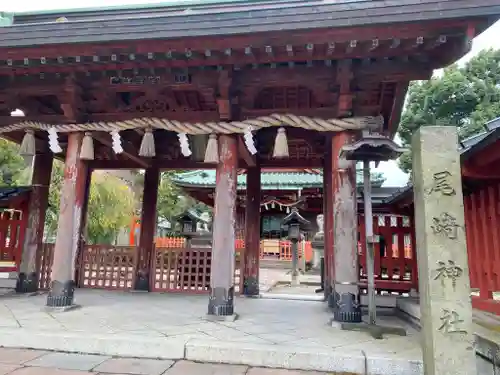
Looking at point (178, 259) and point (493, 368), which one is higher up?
point (178, 259)

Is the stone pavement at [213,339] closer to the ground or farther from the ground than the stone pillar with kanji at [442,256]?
closer to the ground

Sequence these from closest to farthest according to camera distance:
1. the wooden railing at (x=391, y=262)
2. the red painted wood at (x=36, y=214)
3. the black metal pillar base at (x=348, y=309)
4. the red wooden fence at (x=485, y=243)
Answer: the red wooden fence at (x=485, y=243) < the black metal pillar base at (x=348, y=309) < the wooden railing at (x=391, y=262) < the red painted wood at (x=36, y=214)

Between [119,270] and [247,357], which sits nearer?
[247,357]

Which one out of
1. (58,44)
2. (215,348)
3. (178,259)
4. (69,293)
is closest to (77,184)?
(69,293)

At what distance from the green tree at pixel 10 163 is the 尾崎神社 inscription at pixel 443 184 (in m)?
16.9

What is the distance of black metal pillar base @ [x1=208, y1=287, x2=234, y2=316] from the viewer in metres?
5.36

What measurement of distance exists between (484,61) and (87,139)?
21.7 m

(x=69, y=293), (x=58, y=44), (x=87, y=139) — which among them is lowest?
(x=69, y=293)

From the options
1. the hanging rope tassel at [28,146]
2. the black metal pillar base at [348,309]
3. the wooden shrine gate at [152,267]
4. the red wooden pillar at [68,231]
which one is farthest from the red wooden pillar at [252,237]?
the hanging rope tassel at [28,146]

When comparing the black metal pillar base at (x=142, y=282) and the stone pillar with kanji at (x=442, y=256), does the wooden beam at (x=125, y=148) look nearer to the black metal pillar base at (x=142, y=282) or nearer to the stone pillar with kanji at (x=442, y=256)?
the black metal pillar base at (x=142, y=282)

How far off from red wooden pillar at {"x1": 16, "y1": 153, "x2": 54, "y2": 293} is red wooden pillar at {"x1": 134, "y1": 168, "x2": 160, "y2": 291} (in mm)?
2185

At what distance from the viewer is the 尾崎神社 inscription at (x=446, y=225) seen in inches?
125

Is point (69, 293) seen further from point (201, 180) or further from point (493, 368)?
point (201, 180)

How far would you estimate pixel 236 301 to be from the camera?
24.4 feet
